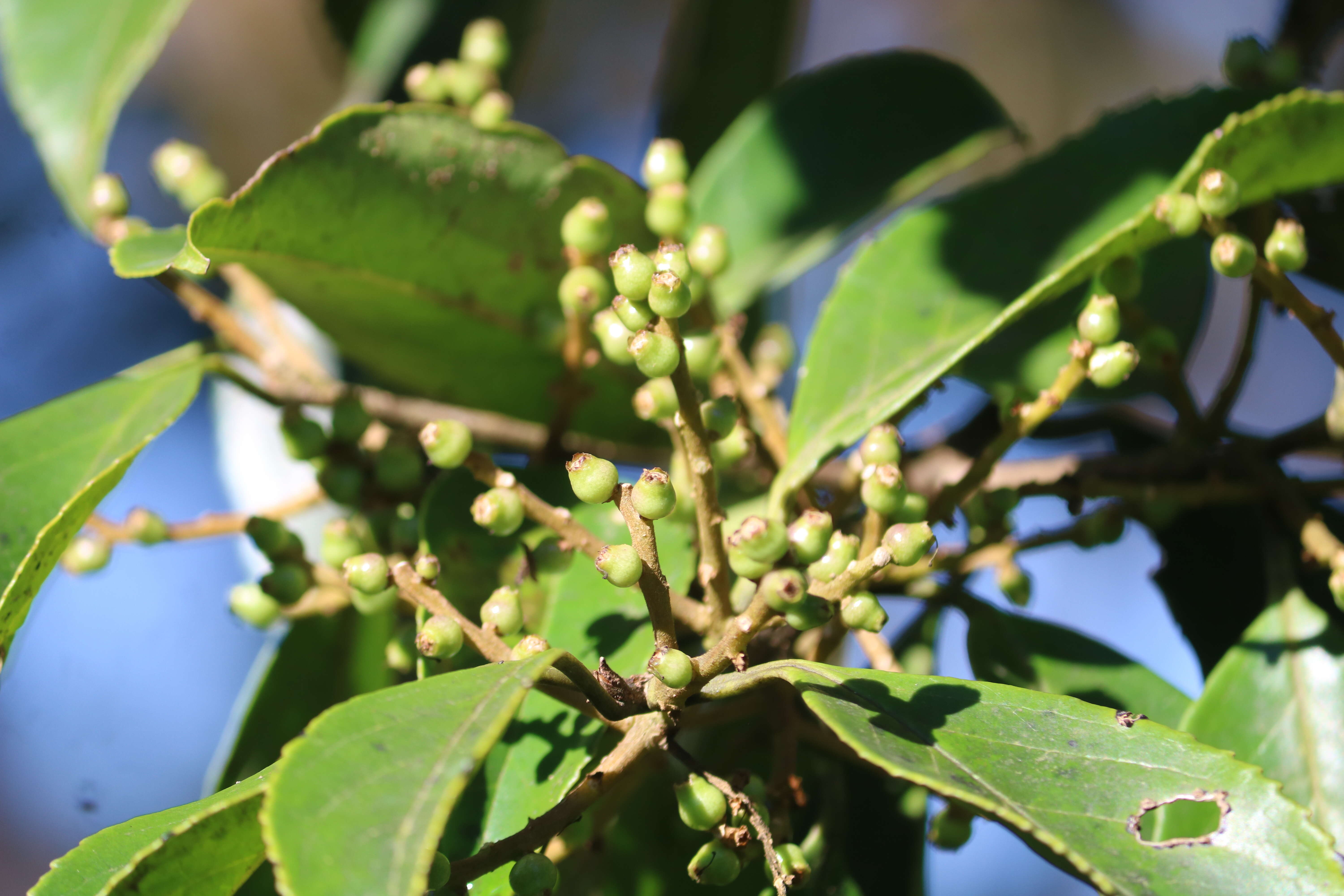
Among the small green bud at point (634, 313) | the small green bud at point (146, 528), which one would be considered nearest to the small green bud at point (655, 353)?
the small green bud at point (634, 313)

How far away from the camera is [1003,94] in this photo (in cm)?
595

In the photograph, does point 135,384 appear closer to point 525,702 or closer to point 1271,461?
point 525,702

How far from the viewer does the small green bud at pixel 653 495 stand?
0.71 m

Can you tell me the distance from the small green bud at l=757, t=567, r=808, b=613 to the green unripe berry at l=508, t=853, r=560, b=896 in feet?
0.75

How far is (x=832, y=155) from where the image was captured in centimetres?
155

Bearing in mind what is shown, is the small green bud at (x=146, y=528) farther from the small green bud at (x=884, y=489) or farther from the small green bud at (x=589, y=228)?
the small green bud at (x=884, y=489)

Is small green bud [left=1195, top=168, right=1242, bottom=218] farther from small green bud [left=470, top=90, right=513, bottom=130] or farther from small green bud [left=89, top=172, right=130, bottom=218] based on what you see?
small green bud [left=89, top=172, right=130, bottom=218]

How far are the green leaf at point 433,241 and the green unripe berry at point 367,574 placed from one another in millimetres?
274

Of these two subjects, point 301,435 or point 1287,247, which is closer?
point 1287,247

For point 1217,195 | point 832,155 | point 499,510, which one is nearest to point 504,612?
point 499,510

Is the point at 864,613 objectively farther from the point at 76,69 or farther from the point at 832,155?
the point at 76,69

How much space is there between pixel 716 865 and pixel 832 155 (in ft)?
3.35

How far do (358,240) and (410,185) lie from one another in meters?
0.07

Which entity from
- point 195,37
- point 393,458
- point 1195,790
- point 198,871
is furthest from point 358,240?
point 195,37
